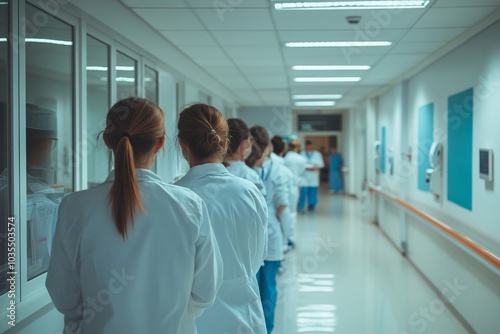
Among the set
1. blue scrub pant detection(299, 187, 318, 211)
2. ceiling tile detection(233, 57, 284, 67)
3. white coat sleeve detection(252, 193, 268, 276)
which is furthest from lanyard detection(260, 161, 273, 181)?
blue scrub pant detection(299, 187, 318, 211)

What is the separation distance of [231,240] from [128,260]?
0.62 metres

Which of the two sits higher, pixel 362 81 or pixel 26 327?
pixel 362 81

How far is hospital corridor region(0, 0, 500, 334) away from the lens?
5.38 feet

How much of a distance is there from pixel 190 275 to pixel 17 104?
1.39m

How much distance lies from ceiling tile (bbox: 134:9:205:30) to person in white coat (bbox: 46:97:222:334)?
8.54 feet

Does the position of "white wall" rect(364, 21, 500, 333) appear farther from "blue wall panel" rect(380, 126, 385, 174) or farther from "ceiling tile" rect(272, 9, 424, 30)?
"blue wall panel" rect(380, 126, 385, 174)

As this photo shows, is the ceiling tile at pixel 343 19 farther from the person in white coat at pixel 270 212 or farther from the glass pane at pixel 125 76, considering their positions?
the glass pane at pixel 125 76

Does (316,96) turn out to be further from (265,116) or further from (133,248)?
(133,248)

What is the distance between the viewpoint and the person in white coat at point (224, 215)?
2.14 metres

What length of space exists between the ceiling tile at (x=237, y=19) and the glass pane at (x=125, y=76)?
737 millimetres

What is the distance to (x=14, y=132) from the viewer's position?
2.47 meters

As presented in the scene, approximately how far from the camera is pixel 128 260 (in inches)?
63.2

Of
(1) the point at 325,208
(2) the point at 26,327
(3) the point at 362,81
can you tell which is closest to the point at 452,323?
(2) the point at 26,327

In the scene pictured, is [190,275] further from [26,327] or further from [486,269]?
[486,269]
